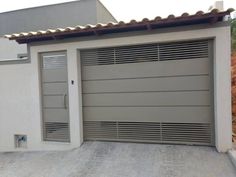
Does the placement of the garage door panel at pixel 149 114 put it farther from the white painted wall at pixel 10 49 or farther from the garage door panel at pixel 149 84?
the white painted wall at pixel 10 49

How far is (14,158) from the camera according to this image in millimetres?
6465

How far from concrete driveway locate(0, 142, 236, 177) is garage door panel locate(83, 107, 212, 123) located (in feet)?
2.25

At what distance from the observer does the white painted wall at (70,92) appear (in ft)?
17.0

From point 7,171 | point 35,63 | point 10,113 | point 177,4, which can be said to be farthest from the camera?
point 177,4

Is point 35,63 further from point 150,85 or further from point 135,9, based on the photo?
point 135,9

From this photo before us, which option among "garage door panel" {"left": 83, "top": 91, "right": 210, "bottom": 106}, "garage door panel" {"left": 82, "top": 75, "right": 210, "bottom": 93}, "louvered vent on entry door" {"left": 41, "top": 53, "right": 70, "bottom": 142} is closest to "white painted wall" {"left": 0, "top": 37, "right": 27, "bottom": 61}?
"louvered vent on entry door" {"left": 41, "top": 53, "right": 70, "bottom": 142}

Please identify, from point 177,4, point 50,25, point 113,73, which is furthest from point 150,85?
point 50,25

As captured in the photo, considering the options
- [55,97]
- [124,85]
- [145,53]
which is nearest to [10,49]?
[55,97]

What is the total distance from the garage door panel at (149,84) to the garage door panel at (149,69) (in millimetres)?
116

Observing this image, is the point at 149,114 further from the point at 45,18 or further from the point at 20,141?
the point at 45,18

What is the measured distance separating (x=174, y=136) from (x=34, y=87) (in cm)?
435

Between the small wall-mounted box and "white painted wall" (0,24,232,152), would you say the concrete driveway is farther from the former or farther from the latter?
the small wall-mounted box

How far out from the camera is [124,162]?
17.0 ft

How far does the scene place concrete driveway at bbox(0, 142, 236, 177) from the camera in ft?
15.4
